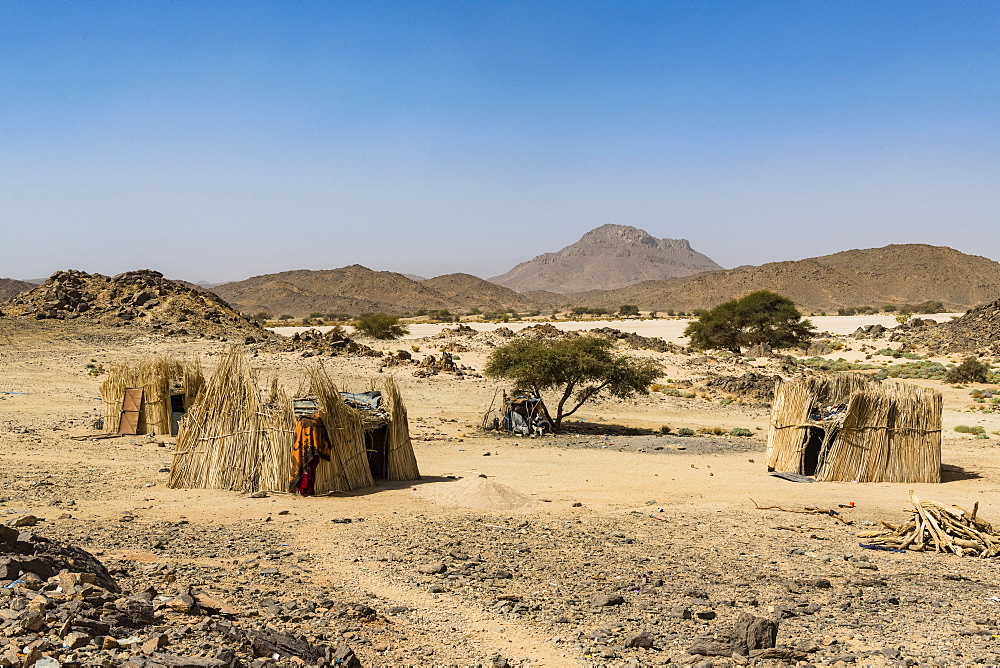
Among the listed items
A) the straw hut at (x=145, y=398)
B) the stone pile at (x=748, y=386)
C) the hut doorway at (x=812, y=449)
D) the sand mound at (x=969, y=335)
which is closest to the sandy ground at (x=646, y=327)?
the sand mound at (x=969, y=335)

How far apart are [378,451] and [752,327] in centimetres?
3612

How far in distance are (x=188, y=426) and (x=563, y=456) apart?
7331mm

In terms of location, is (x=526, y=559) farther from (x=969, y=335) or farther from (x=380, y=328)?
(x=969, y=335)

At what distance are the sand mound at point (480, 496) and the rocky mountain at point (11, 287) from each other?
96.0m

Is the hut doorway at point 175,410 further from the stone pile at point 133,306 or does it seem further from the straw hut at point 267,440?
the stone pile at point 133,306

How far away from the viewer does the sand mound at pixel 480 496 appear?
1020 cm

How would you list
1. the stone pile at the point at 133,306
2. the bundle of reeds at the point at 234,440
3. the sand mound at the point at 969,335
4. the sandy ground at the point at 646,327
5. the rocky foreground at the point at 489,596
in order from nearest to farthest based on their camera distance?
the rocky foreground at the point at 489,596 < the bundle of reeds at the point at 234,440 < the stone pile at the point at 133,306 < the sand mound at the point at 969,335 < the sandy ground at the point at 646,327

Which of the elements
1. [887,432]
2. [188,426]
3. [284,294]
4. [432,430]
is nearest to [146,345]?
[432,430]

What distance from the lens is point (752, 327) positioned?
4431 centimetres

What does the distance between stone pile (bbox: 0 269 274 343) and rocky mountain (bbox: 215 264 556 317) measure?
62688 mm

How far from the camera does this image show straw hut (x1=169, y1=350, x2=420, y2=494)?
1046cm

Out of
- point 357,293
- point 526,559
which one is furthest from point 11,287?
point 526,559

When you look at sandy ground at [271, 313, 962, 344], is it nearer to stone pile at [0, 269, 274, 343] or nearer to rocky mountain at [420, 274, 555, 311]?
stone pile at [0, 269, 274, 343]

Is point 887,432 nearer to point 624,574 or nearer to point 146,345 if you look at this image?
point 624,574
